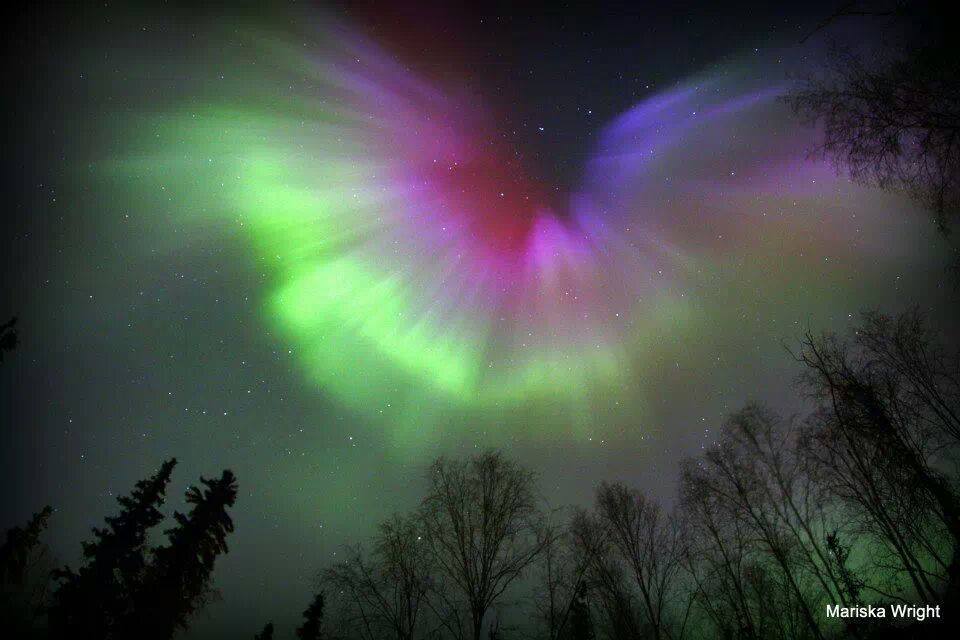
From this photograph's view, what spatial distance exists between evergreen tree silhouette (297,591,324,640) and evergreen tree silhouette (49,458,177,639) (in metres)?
7.31

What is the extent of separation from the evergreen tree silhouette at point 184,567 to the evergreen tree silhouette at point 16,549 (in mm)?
14838

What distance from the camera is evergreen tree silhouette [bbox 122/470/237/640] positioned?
14.6m

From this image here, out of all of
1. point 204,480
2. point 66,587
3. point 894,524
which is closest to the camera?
point 894,524

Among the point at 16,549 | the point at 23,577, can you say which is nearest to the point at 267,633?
the point at 16,549

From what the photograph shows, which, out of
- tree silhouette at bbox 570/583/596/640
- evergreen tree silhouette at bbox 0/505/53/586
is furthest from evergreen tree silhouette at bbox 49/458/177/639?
tree silhouette at bbox 570/583/596/640

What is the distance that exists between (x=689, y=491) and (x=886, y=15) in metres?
21.9

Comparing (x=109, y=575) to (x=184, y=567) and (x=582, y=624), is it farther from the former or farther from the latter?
(x=582, y=624)

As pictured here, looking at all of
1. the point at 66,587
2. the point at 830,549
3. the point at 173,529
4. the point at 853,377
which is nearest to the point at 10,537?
the point at 66,587

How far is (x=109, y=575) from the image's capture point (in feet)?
53.5

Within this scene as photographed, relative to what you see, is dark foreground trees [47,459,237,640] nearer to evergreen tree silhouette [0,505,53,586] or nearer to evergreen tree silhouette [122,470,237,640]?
evergreen tree silhouette [122,470,237,640]

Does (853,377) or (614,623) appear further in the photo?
(614,623)

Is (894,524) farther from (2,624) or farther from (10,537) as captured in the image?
(2,624)

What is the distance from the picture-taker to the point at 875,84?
5590 millimetres

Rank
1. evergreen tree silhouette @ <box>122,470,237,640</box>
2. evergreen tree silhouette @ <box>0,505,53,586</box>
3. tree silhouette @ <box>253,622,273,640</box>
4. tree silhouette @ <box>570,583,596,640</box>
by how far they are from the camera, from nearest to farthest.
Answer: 1. evergreen tree silhouette @ <box>122,470,237,640</box>
2. tree silhouette @ <box>253,622,273,640</box>
3. evergreen tree silhouette @ <box>0,505,53,586</box>
4. tree silhouette @ <box>570,583,596,640</box>
